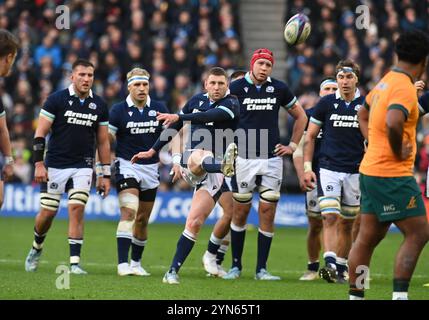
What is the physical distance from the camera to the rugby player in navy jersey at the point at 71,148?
12227 millimetres

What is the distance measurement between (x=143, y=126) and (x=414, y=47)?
4.93 m

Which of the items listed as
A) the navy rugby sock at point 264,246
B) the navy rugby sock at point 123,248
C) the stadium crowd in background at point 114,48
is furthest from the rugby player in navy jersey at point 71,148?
the stadium crowd in background at point 114,48

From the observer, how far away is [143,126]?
40.9 feet

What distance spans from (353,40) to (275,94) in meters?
12.8

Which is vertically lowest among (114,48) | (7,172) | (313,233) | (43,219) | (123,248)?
(123,248)

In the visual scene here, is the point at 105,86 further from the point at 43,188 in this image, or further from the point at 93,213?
the point at 43,188

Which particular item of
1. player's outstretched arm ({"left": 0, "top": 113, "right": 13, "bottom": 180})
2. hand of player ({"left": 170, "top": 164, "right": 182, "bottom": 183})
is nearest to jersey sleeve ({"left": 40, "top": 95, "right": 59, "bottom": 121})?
player's outstretched arm ({"left": 0, "top": 113, "right": 13, "bottom": 180})

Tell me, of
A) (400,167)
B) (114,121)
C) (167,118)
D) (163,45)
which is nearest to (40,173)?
(114,121)

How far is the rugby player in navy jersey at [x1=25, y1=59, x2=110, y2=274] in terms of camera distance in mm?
12227

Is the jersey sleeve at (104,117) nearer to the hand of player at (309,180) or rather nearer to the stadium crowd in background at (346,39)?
the hand of player at (309,180)

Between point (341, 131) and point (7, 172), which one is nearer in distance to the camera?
point (7, 172)

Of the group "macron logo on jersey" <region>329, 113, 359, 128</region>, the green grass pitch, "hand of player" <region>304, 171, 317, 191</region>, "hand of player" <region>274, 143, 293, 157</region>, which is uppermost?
"macron logo on jersey" <region>329, 113, 359, 128</region>

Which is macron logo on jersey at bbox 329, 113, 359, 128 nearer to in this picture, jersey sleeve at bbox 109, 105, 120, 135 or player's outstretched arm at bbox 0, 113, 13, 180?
jersey sleeve at bbox 109, 105, 120, 135

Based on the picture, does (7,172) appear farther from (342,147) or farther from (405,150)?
(342,147)
